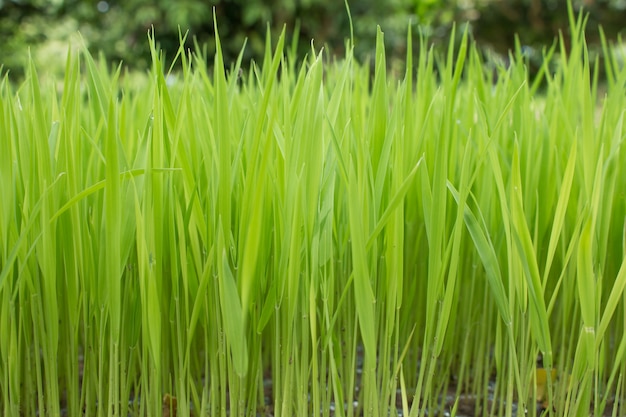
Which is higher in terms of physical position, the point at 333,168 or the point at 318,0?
the point at 318,0

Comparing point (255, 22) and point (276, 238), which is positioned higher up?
point (255, 22)

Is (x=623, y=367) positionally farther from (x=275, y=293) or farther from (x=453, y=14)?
(x=453, y=14)

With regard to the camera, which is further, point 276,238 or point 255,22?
point 255,22

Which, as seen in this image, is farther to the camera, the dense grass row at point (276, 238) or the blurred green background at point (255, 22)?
the blurred green background at point (255, 22)

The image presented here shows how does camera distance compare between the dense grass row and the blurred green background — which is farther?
→ the blurred green background

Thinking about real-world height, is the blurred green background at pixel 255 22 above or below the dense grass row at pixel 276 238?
above

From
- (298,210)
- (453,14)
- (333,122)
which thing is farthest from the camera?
(453,14)

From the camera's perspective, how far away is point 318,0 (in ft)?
14.4

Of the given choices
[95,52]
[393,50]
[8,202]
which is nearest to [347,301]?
[8,202]

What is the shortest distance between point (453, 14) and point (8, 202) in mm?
6036

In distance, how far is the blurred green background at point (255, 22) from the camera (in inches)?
176

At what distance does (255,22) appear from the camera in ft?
15.5

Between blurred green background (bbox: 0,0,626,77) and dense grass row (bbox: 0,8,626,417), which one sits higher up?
blurred green background (bbox: 0,0,626,77)

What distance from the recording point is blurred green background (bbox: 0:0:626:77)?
447 cm
